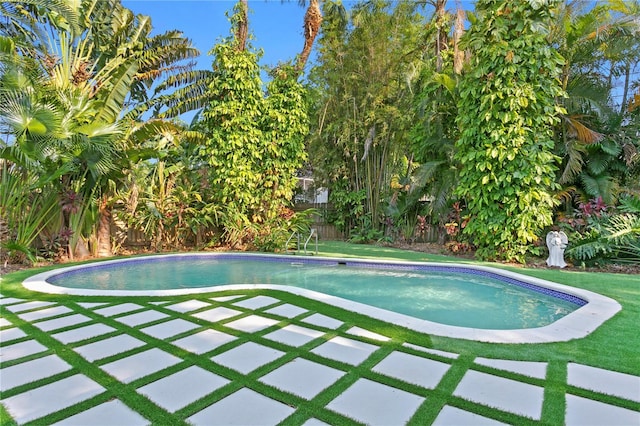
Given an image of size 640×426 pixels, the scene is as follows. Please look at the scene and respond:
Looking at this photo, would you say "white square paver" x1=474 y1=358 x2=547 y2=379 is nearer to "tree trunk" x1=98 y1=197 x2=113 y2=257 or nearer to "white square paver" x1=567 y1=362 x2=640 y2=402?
"white square paver" x1=567 y1=362 x2=640 y2=402

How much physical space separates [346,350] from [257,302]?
1.62 meters

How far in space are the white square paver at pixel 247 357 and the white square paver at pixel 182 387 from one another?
0.16m

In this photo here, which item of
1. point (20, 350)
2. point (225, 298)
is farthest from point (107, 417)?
point (225, 298)

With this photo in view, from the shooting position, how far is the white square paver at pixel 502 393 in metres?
1.93

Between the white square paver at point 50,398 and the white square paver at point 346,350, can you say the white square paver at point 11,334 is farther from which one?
the white square paver at point 346,350

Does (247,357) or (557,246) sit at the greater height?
(557,246)

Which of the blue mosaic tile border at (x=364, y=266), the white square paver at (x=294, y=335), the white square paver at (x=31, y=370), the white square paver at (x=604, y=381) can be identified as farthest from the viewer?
the blue mosaic tile border at (x=364, y=266)

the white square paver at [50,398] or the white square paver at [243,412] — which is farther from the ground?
the white square paver at [243,412]

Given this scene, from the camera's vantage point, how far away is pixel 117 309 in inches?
147

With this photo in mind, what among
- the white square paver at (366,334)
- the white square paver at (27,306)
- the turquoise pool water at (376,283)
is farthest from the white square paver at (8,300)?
the white square paver at (366,334)

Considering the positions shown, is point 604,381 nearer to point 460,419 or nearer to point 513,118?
point 460,419

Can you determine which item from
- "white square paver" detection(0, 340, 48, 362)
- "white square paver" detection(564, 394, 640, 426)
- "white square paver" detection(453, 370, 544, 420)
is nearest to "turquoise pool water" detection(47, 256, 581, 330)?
"white square paver" detection(453, 370, 544, 420)

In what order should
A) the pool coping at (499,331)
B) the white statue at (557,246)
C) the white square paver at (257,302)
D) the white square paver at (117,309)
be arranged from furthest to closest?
the white statue at (557,246)
the white square paver at (257,302)
the white square paver at (117,309)
the pool coping at (499,331)

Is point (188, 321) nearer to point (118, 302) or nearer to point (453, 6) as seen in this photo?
point (118, 302)
